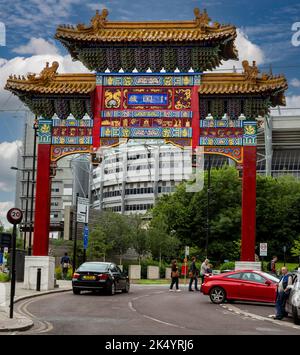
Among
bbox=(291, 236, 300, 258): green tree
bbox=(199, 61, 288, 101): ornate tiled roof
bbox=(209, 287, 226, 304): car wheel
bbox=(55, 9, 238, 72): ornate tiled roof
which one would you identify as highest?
bbox=(55, 9, 238, 72): ornate tiled roof

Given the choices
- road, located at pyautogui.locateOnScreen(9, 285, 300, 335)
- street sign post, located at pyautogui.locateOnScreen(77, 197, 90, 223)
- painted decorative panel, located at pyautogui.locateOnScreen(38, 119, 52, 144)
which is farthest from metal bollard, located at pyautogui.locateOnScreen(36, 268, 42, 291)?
street sign post, located at pyautogui.locateOnScreen(77, 197, 90, 223)

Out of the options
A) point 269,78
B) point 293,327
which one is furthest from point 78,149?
point 293,327

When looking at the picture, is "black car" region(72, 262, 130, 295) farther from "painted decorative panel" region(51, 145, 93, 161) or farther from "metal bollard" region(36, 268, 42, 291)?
"painted decorative panel" region(51, 145, 93, 161)

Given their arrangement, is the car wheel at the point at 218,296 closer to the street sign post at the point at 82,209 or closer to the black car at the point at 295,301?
the black car at the point at 295,301

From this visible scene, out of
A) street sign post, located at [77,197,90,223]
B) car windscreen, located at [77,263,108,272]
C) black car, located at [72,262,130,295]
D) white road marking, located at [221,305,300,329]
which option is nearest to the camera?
white road marking, located at [221,305,300,329]

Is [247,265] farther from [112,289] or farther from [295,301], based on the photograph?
[295,301]

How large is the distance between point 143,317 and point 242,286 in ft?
23.9

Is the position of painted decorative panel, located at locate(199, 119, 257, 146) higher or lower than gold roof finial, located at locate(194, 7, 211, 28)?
lower

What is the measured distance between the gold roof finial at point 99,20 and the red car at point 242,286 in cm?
1329

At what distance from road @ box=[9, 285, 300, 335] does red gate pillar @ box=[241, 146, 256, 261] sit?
14.3 ft

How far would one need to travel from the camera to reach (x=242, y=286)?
24.8m

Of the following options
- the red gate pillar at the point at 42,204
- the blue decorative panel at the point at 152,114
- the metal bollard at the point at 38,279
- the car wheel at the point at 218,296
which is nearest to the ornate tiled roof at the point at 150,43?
the blue decorative panel at the point at 152,114

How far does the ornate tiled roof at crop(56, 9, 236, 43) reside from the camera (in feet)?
99.2
